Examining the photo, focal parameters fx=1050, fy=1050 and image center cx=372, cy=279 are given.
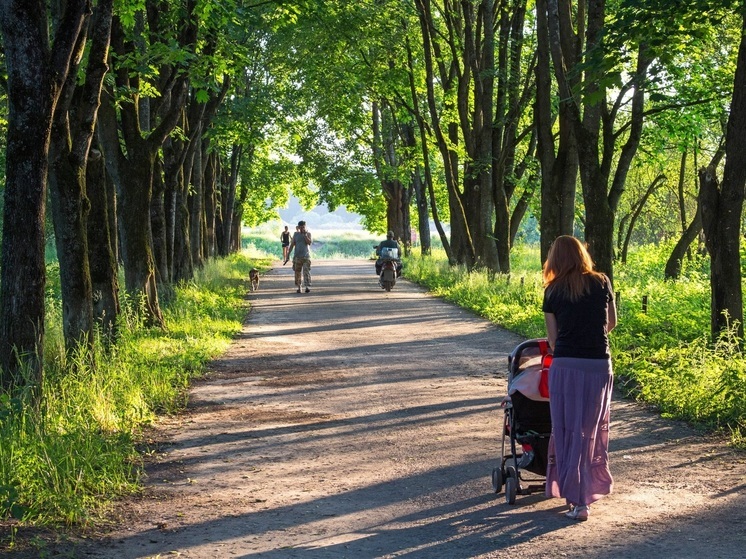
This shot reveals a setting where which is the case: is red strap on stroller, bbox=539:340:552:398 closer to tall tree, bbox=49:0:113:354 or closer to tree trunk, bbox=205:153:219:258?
tall tree, bbox=49:0:113:354

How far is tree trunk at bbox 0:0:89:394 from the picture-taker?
884 cm

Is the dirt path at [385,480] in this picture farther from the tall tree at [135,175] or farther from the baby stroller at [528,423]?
the tall tree at [135,175]

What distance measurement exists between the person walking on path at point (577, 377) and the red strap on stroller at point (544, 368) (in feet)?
0.67

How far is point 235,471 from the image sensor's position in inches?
327

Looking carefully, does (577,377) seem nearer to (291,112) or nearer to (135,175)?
(135,175)

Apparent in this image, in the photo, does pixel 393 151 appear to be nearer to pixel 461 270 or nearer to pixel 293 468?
pixel 461 270

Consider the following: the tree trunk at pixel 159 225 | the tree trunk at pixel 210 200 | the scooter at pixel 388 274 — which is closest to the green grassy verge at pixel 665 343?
the scooter at pixel 388 274

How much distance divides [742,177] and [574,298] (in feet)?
20.5

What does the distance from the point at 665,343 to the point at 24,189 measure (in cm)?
870

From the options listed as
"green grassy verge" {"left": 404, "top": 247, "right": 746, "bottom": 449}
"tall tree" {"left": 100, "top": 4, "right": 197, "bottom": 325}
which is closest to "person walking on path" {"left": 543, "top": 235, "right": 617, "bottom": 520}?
"green grassy verge" {"left": 404, "top": 247, "right": 746, "bottom": 449}

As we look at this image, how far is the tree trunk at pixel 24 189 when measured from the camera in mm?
8836

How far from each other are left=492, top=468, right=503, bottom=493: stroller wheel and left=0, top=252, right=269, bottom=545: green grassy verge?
8.44 feet

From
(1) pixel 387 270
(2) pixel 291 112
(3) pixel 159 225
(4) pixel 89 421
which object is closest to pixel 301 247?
(1) pixel 387 270

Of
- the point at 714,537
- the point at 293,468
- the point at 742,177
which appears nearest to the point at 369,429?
the point at 293,468
